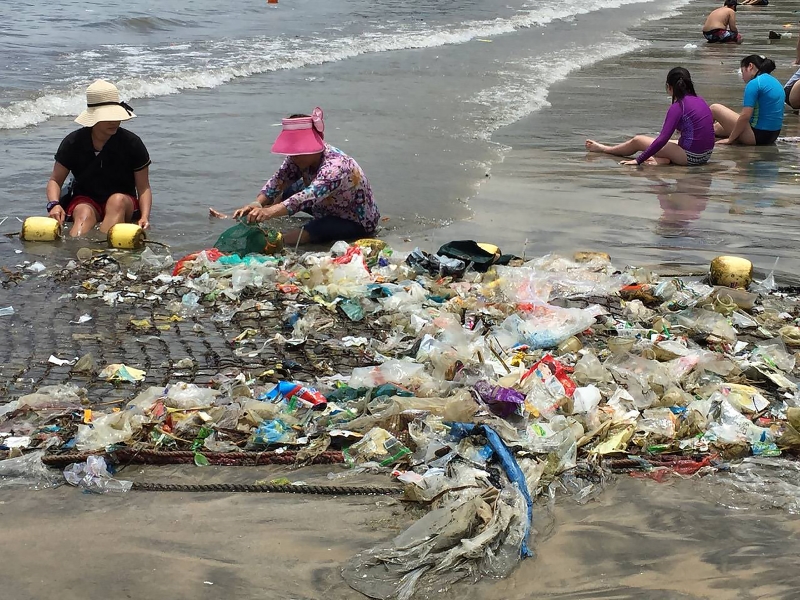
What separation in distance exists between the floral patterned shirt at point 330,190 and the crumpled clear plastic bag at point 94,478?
327 cm

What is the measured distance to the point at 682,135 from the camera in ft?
30.0

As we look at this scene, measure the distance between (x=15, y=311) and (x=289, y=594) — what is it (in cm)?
329

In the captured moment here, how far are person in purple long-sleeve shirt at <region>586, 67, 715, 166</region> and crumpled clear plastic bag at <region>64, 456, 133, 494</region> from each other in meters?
7.04

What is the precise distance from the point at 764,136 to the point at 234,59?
934 centimetres

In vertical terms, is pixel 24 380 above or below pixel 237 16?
below

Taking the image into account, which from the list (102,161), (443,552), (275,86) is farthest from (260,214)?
(275,86)

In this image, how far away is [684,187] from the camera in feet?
27.3

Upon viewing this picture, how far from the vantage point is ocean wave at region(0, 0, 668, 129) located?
1122 centimetres

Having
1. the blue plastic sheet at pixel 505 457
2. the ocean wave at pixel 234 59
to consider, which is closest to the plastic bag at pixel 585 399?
the blue plastic sheet at pixel 505 457

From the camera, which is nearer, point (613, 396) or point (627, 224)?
point (613, 396)

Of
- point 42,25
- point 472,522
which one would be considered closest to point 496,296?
point 472,522

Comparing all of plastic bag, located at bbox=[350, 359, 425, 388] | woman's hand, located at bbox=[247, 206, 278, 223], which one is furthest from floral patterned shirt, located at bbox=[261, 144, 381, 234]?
plastic bag, located at bbox=[350, 359, 425, 388]

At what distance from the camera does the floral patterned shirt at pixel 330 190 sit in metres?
6.52

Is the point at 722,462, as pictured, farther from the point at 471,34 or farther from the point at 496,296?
the point at 471,34
